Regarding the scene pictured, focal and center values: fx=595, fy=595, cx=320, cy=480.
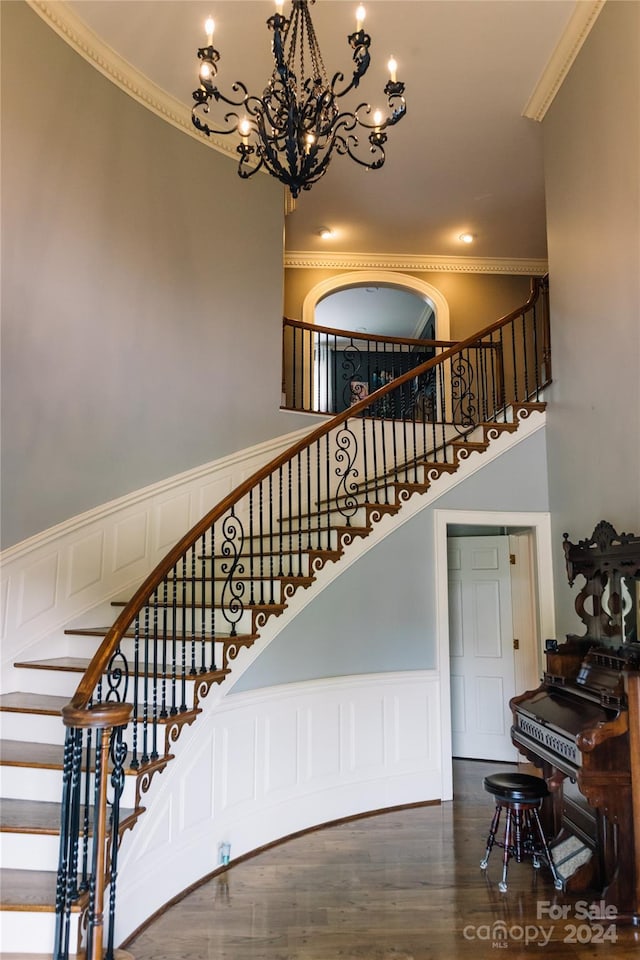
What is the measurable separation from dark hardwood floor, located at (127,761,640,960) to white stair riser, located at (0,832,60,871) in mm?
592

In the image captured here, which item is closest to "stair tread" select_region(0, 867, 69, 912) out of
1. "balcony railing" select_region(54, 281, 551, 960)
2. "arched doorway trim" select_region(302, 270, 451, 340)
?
"balcony railing" select_region(54, 281, 551, 960)

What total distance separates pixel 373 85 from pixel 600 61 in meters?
1.77

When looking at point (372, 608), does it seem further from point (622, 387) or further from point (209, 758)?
point (622, 387)

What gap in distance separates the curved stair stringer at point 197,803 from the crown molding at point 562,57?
347 cm

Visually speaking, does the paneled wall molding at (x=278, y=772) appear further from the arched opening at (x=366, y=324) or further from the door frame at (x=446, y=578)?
the arched opening at (x=366, y=324)

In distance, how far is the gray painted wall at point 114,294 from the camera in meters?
3.82

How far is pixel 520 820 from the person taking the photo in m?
3.38

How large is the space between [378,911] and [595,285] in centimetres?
399

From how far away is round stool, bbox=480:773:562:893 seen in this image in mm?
3146

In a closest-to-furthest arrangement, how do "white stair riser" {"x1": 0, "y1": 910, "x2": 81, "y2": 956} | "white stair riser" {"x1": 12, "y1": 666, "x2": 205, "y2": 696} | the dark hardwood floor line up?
"white stair riser" {"x1": 0, "y1": 910, "x2": 81, "y2": 956} < the dark hardwood floor < "white stair riser" {"x1": 12, "y1": 666, "x2": 205, "y2": 696}

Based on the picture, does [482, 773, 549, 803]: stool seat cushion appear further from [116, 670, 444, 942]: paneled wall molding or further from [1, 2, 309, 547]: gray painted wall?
A: [1, 2, 309, 547]: gray painted wall

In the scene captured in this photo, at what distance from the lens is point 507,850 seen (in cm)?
311

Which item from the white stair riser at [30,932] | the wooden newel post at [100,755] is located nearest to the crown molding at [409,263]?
the wooden newel post at [100,755]

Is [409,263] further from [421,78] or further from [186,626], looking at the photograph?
[186,626]
